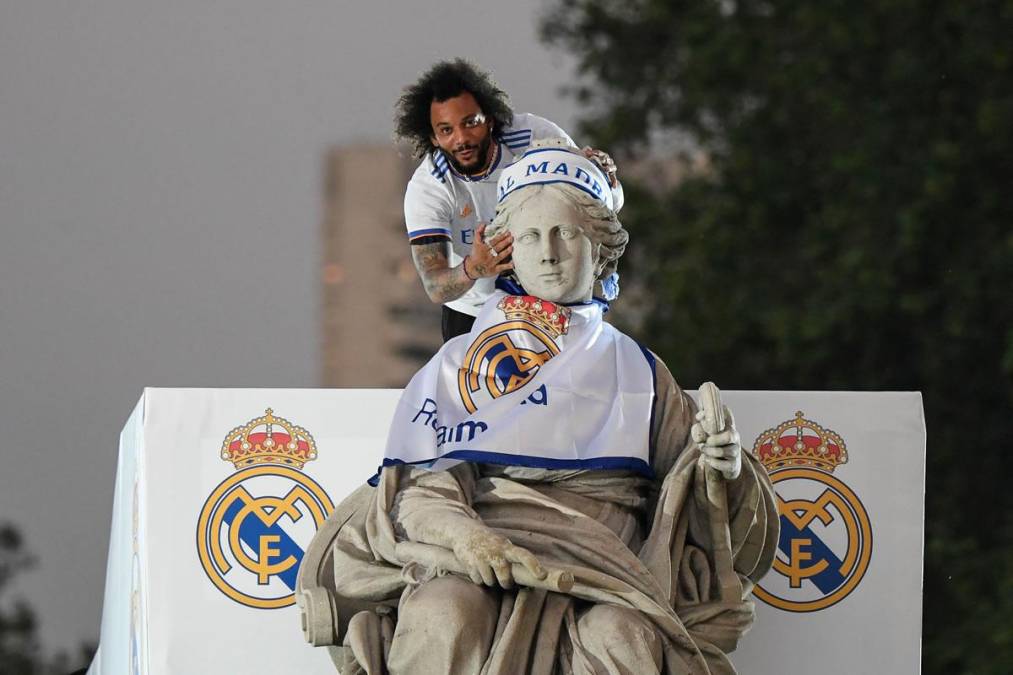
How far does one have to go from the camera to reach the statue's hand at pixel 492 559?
3863 mm

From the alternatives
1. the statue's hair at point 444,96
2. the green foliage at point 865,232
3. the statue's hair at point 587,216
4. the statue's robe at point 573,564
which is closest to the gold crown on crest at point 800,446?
the statue's robe at point 573,564

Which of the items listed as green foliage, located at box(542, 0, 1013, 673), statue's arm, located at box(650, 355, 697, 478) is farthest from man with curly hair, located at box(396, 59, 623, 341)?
green foliage, located at box(542, 0, 1013, 673)

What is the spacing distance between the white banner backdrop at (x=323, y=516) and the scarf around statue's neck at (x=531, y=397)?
61cm

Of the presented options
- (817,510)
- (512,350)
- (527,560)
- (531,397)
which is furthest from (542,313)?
(817,510)

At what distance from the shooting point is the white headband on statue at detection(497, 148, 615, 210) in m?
4.31

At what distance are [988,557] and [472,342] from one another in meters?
4.87

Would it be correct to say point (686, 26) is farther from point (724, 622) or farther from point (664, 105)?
point (724, 622)

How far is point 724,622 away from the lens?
410 centimetres

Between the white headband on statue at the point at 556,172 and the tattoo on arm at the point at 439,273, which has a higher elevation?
the white headband on statue at the point at 556,172

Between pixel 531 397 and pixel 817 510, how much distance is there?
3.33 feet

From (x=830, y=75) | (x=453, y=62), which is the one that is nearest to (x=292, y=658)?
(x=453, y=62)

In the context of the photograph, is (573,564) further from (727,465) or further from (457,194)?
(457,194)

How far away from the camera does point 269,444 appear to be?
15.8ft

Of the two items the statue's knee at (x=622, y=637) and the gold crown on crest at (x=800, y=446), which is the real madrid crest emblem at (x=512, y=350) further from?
the gold crown on crest at (x=800, y=446)
